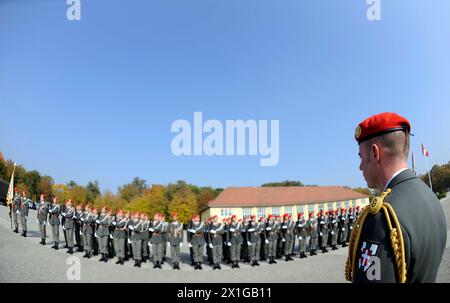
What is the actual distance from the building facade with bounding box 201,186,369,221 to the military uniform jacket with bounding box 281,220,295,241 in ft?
34.2

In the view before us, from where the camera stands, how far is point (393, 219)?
3.55 feet

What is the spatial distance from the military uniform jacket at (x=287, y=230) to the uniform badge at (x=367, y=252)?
1003cm

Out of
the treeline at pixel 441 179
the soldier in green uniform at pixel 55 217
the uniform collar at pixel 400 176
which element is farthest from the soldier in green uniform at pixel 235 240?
the treeline at pixel 441 179

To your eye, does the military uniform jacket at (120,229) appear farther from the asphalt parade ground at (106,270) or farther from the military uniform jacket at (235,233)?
the military uniform jacket at (235,233)

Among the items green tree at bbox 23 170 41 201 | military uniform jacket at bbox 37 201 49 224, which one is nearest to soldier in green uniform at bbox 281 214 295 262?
military uniform jacket at bbox 37 201 49 224

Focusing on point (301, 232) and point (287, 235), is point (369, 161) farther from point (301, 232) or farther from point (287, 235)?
point (301, 232)

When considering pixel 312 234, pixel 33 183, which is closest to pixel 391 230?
pixel 33 183

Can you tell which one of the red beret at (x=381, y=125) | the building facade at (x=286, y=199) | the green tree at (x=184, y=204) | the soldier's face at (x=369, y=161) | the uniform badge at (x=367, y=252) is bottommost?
the building facade at (x=286, y=199)

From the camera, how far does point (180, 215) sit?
11.7m

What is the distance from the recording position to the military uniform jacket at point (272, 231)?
33.8 ft

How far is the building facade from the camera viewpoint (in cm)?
2316

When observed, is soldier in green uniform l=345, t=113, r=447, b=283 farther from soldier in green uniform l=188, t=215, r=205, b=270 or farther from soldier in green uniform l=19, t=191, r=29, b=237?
soldier in green uniform l=19, t=191, r=29, b=237
